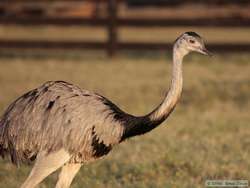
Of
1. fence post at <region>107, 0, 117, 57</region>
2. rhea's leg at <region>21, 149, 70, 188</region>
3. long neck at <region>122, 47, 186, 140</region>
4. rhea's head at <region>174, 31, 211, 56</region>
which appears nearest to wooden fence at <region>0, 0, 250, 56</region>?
fence post at <region>107, 0, 117, 57</region>

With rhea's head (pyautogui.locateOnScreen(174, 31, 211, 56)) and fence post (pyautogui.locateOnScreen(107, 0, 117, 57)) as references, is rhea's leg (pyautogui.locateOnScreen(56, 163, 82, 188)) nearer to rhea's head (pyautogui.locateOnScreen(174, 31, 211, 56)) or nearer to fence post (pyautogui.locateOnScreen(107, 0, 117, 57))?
rhea's head (pyautogui.locateOnScreen(174, 31, 211, 56))

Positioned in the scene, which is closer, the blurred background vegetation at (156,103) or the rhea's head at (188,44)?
the rhea's head at (188,44)

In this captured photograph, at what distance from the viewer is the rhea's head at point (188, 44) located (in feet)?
19.0

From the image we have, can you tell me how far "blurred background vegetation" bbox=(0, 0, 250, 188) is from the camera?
23.1 feet

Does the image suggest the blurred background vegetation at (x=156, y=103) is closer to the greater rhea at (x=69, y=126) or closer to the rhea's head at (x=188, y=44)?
the greater rhea at (x=69, y=126)

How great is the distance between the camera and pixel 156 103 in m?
11.6

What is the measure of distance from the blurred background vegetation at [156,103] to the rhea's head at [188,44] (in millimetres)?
1316

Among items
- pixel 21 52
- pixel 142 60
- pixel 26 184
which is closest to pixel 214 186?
pixel 26 184

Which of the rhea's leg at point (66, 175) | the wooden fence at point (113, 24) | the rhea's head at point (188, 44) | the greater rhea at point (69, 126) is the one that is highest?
the wooden fence at point (113, 24)

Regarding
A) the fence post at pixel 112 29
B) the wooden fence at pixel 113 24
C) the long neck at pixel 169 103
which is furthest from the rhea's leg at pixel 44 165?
the fence post at pixel 112 29

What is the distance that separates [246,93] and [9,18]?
24.6 ft

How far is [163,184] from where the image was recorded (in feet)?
21.6

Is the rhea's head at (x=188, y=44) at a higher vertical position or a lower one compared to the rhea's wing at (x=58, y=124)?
higher

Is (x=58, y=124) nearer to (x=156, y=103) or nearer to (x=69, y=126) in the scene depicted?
(x=69, y=126)
